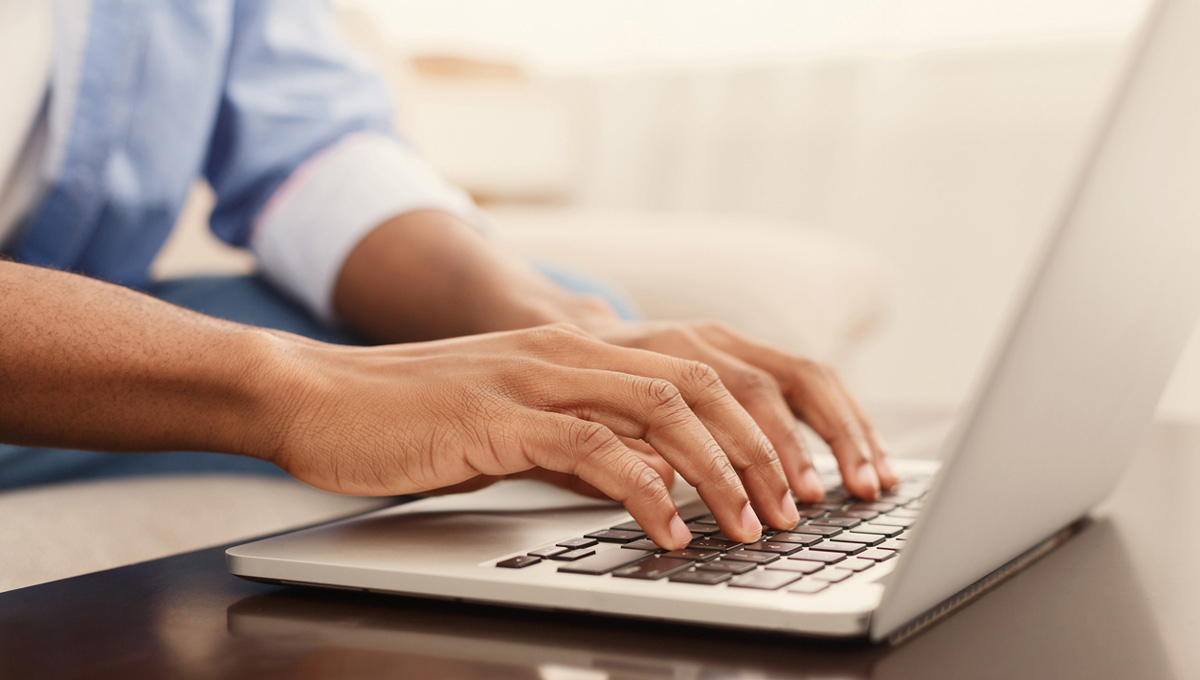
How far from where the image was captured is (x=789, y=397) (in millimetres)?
637

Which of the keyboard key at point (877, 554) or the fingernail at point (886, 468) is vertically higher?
the fingernail at point (886, 468)

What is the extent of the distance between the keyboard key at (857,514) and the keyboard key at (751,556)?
11 cm

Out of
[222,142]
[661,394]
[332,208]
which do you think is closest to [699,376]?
[661,394]

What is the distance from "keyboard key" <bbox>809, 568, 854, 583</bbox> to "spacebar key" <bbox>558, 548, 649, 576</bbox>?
68 millimetres

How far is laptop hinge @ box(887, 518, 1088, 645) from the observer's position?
1.06ft

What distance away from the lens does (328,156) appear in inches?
35.6

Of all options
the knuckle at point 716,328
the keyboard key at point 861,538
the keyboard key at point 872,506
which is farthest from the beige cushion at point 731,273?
the keyboard key at point 861,538

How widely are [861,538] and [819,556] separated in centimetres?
5

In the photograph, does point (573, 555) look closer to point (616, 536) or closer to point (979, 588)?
point (616, 536)

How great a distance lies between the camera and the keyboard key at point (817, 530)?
42 cm

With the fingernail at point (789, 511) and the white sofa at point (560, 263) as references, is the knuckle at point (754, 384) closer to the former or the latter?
the fingernail at point (789, 511)

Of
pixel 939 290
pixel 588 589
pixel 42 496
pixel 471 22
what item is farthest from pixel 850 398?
pixel 471 22

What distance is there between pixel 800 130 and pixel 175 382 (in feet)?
7.80

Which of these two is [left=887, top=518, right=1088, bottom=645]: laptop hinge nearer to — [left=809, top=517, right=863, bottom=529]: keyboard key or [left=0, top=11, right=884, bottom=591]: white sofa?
[left=809, top=517, right=863, bottom=529]: keyboard key
